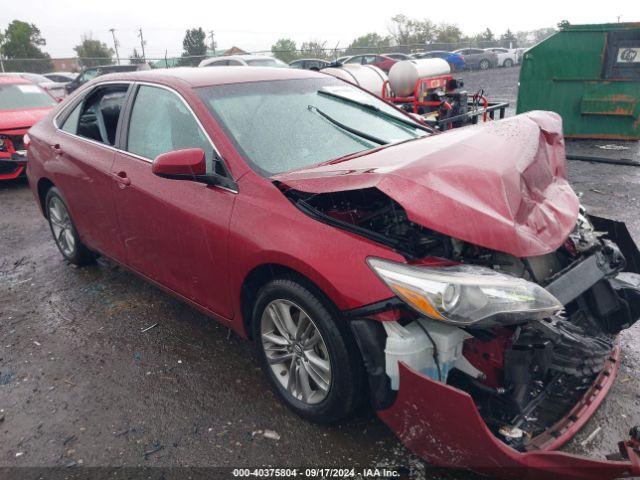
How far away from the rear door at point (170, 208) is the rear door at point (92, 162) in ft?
0.62

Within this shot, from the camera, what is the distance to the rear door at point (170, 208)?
111 inches

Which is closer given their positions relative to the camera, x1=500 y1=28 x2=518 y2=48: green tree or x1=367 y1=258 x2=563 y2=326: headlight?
x1=367 y1=258 x2=563 y2=326: headlight

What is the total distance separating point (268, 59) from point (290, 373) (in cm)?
1641

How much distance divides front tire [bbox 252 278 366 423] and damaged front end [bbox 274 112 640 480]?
15cm

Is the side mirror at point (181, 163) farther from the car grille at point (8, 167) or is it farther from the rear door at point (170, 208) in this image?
the car grille at point (8, 167)

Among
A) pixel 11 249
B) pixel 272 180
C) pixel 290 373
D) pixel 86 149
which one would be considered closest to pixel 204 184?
pixel 272 180

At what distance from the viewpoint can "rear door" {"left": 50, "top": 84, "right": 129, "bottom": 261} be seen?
3.66 meters

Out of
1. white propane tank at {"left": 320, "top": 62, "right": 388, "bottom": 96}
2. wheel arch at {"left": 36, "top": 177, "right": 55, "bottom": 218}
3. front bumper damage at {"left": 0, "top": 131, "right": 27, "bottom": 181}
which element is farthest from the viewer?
white propane tank at {"left": 320, "top": 62, "right": 388, "bottom": 96}

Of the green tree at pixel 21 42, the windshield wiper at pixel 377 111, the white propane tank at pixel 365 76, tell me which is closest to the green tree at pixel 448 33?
the green tree at pixel 21 42

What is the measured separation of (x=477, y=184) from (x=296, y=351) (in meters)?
1.22

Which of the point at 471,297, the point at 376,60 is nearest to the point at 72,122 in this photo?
the point at 471,297

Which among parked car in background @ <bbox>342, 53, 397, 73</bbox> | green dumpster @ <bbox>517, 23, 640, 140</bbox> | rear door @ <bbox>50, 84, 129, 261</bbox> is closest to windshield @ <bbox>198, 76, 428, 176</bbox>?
rear door @ <bbox>50, 84, 129, 261</bbox>

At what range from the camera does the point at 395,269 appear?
6.79 ft

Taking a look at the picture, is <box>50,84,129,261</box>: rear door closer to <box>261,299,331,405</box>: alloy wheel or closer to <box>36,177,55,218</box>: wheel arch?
<box>36,177,55,218</box>: wheel arch
